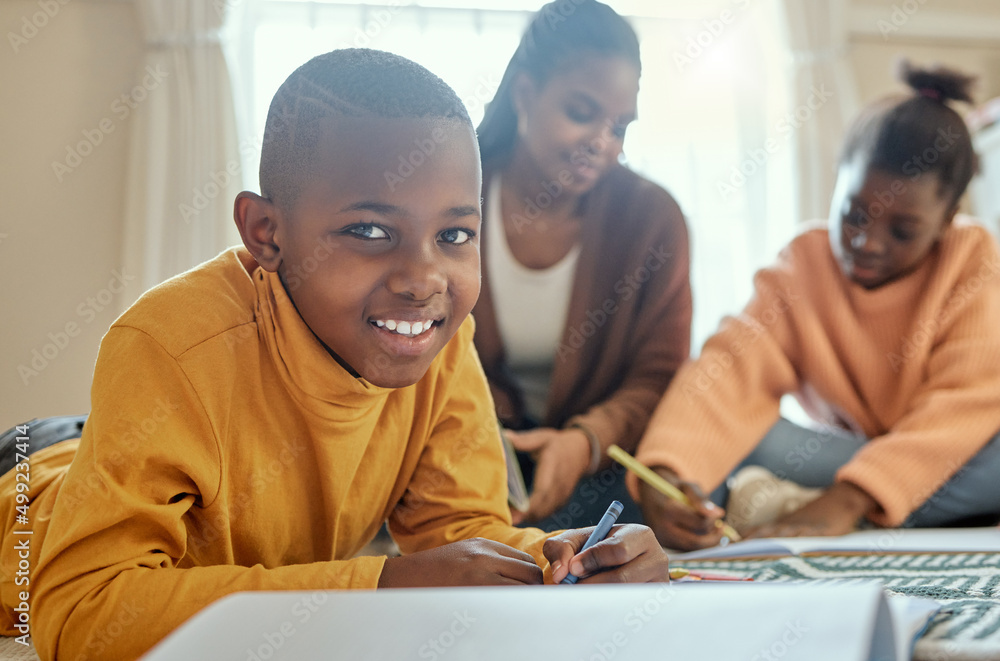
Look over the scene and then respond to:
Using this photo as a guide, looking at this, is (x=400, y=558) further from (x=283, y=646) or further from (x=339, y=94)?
(x=339, y=94)

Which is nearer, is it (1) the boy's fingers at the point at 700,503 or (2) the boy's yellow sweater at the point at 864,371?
(1) the boy's fingers at the point at 700,503

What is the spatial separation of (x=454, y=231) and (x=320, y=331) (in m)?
0.12

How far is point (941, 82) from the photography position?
1250 millimetres

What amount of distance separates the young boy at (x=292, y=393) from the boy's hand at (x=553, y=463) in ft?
1.27

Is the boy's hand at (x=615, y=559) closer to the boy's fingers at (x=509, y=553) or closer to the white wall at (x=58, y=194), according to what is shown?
the boy's fingers at (x=509, y=553)

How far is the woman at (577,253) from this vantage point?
3.71ft

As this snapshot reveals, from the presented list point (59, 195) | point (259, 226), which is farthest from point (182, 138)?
point (259, 226)

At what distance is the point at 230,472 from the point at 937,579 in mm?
597

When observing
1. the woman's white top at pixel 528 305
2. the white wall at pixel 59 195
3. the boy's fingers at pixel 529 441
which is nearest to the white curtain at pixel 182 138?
the white wall at pixel 59 195

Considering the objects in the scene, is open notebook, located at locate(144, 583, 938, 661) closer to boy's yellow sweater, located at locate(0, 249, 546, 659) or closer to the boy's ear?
boy's yellow sweater, located at locate(0, 249, 546, 659)

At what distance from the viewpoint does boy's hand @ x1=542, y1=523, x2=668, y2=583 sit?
0.49 m

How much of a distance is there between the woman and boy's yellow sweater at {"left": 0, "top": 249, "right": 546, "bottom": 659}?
443mm

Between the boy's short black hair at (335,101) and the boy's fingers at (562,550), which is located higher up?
the boy's short black hair at (335,101)

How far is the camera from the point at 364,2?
1.76 m
